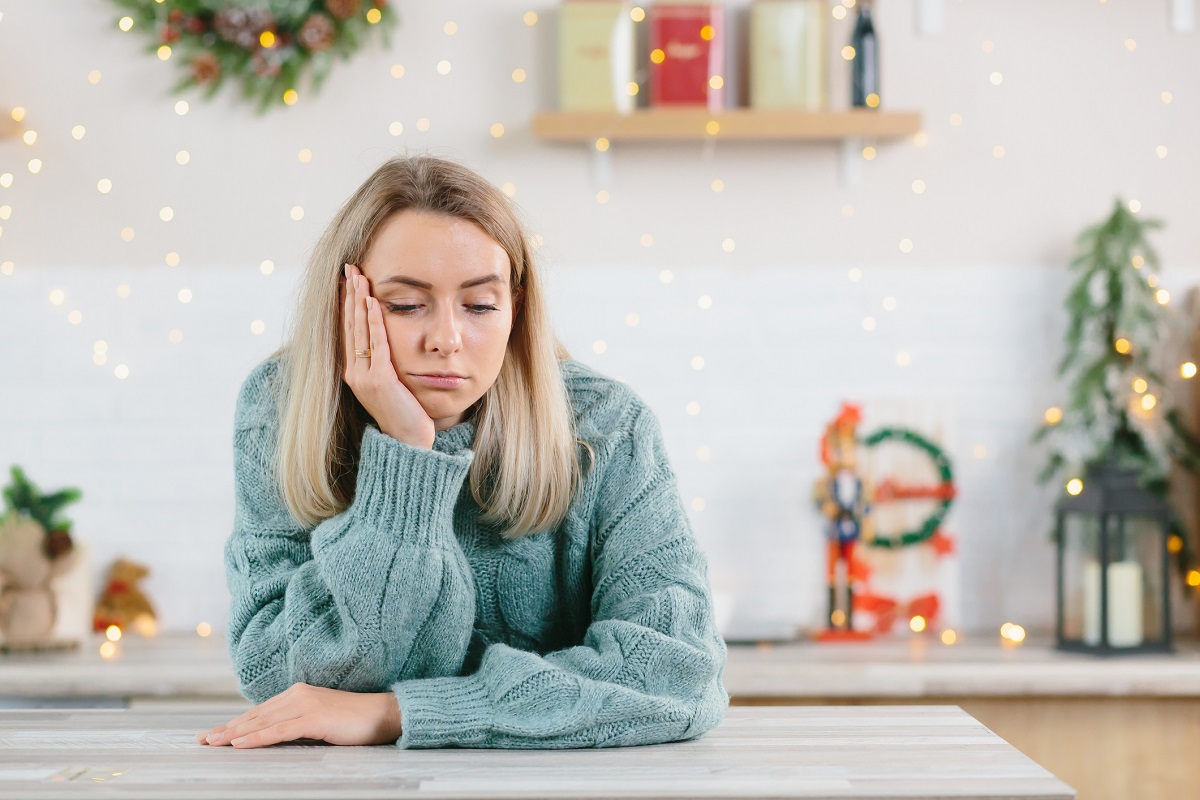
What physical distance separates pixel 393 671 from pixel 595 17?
1.74 meters

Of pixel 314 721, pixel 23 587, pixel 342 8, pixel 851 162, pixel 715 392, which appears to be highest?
pixel 342 8

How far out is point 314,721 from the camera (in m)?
1.20

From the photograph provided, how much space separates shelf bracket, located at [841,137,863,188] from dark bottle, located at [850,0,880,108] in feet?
0.29

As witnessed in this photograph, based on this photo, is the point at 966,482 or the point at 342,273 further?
the point at 966,482

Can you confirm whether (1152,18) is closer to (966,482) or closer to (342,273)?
(966,482)

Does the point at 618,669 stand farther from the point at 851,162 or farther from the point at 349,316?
the point at 851,162

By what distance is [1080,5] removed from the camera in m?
2.74

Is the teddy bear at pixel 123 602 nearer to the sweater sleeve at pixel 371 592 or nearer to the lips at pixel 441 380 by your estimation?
the sweater sleeve at pixel 371 592

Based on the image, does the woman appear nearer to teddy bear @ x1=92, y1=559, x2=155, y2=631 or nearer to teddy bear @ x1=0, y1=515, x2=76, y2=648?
teddy bear @ x1=0, y1=515, x2=76, y2=648

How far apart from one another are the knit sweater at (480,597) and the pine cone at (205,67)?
4.43 feet

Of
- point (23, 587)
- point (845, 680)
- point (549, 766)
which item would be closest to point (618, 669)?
point (549, 766)

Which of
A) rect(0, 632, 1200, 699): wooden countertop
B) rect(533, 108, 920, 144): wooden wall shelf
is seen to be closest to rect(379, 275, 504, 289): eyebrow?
rect(0, 632, 1200, 699): wooden countertop

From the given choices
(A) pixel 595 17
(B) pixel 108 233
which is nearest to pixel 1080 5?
(A) pixel 595 17

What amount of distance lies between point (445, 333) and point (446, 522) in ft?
0.69
